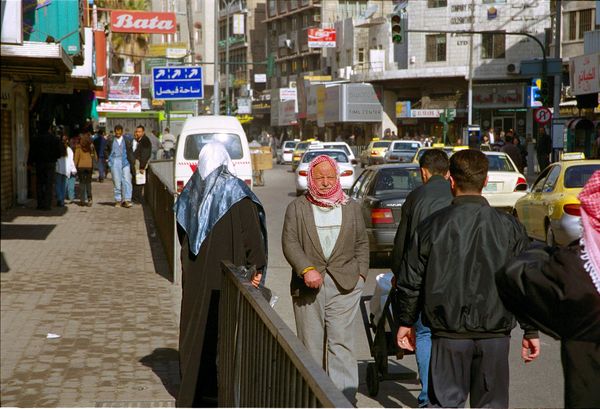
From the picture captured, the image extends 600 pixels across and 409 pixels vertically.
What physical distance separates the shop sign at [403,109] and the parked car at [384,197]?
181 feet

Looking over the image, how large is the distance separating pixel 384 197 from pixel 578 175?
10.1 ft

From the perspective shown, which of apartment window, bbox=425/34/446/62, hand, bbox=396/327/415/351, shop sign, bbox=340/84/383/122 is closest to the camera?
hand, bbox=396/327/415/351

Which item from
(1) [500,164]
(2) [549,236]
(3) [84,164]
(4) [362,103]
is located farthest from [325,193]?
(4) [362,103]

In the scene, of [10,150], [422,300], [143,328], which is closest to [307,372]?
[422,300]

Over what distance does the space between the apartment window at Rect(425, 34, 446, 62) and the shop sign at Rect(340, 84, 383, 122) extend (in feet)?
20.7

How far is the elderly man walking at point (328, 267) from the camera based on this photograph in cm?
696

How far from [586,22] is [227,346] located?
53.4 meters

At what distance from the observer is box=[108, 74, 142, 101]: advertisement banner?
56.6m

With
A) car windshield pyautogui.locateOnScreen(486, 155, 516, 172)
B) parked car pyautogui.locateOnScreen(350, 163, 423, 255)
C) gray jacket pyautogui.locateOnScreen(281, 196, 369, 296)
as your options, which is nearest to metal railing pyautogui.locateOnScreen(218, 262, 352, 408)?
gray jacket pyautogui.locateOnScreen(281, 196, 369, 296)

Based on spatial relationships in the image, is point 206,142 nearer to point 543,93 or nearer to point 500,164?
point 500,164

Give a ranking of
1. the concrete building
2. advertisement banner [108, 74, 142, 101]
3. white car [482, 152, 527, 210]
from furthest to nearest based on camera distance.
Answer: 1. the concrete building
2. advertisement banner [108, 74, 142, 101]
3. white car [482, 152, 527, 210]

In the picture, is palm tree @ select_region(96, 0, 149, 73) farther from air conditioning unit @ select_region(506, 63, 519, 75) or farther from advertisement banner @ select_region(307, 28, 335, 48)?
air conditioning unit @ select_region(506, 63, 519, 75)

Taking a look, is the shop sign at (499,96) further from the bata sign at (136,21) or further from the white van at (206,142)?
the white van at (206,142)

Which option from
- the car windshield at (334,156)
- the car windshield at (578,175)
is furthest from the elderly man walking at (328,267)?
the car windshield at (334,156)
